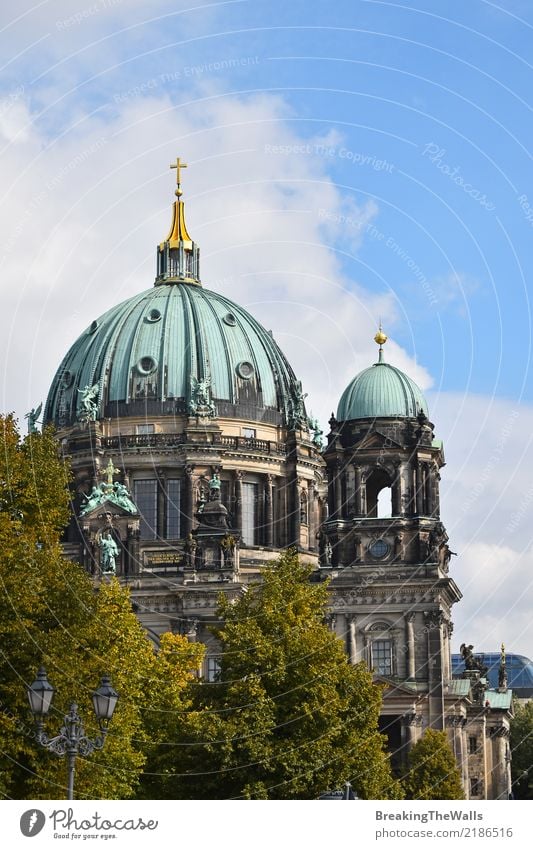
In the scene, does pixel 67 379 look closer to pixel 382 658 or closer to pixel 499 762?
pixel 382 658

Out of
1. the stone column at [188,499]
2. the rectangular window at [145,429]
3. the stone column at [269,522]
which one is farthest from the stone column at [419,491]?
the rectangular window at [145,429]

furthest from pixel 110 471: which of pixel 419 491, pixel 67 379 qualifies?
pixel 419 491

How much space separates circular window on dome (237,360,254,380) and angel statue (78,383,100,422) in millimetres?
9953

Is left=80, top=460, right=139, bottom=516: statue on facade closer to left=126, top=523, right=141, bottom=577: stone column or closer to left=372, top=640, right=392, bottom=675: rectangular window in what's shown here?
left=126, top=523, right=141, bottom=577: stone column

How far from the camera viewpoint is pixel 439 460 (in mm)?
111500

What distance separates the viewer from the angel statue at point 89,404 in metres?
123

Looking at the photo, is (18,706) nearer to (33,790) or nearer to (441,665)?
(33,790)

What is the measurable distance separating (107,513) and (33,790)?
59.2 meters

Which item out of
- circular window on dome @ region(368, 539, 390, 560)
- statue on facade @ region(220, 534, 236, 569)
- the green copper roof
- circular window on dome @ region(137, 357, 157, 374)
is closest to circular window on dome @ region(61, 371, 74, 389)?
circular window on dome @ region(137, 357, 157, 374)

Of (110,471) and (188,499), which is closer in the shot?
(110,471)

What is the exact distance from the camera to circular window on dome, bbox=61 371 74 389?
12788cm

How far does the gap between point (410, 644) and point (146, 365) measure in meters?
30.6

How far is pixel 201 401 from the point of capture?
123m

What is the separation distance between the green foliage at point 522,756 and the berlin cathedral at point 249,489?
93.9 feet
